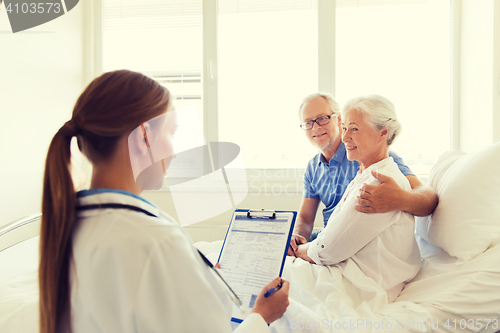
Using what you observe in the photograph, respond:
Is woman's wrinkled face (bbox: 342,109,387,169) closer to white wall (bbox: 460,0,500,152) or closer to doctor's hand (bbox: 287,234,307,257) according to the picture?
doctor's hand (bbox: 287,234,307,257)

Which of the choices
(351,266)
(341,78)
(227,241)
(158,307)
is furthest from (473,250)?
(341,78)

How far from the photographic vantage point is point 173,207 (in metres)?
2.72

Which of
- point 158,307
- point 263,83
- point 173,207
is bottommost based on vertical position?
point 173,207

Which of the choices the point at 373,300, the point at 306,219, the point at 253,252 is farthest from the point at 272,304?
the point at 306,219

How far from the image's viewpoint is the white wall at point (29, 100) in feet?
6.46

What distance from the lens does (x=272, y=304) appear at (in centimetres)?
77

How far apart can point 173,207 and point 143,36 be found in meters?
1.49

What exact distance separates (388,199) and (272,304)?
0.60 meters

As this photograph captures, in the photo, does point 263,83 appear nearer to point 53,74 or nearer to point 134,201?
point 53,74

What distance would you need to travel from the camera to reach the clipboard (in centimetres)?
93

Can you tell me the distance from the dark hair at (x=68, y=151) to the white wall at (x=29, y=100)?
1.49 meters

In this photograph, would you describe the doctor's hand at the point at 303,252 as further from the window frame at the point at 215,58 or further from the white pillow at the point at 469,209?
the window frame at the point at 215,58

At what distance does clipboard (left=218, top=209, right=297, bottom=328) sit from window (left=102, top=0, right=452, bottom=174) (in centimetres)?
164

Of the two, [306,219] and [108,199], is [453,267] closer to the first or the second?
[306,219]
